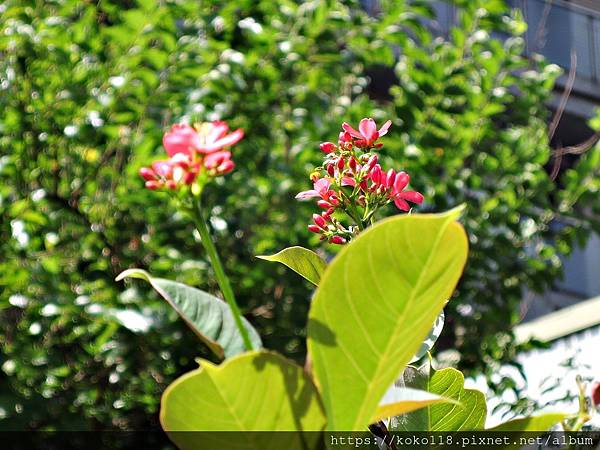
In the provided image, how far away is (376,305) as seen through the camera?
44 centimetres

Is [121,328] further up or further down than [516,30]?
further down

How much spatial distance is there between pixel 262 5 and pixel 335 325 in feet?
8.66

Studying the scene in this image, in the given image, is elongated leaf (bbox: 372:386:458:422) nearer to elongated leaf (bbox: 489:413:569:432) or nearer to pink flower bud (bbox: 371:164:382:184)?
elongated leaf (bbox: 489:413:569:432)

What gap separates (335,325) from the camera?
0.44m

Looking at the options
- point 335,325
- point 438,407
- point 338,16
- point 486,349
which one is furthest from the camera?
point 486,349

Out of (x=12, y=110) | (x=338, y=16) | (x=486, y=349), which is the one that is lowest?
(x=486, y=349)

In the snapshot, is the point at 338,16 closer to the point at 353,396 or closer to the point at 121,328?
the point at 121,328

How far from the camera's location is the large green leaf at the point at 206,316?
1.57 ft

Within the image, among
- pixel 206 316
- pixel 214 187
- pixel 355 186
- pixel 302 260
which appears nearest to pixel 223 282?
pixel 206 316

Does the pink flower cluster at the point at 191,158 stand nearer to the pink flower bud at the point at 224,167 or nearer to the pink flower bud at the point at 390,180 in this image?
the pink flower bud at the point at 224,167

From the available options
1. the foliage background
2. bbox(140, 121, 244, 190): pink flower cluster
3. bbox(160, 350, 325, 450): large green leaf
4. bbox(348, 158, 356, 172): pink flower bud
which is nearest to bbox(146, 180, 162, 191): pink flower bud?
bbox(140, 121, 244, 190): pink flower cluster

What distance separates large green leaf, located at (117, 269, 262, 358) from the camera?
478 millimetres

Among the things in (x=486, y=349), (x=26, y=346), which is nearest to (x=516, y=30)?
(x=486, y=349)

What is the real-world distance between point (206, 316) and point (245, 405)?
8cm
